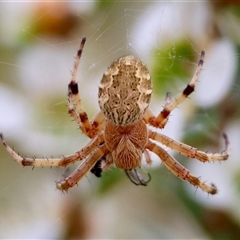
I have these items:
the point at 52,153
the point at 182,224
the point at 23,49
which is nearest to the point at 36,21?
the point at 23,49

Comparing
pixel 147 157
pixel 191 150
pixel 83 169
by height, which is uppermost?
pixel 191 150

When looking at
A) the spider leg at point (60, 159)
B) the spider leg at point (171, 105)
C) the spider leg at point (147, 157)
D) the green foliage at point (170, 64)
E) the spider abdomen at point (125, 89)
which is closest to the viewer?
the spider abdomen at point (125, 89)

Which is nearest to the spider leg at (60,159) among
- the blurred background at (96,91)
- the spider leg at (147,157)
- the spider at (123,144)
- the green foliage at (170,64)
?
the spider at (123,144)

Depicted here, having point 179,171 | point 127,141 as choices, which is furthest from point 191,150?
point 127,141

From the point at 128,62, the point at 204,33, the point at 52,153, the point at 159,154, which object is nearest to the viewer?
the point at 128,62

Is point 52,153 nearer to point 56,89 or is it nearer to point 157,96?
point 56,89

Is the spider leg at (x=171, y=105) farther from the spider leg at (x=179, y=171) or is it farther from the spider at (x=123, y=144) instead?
the spider leg at (x=179, y=171)

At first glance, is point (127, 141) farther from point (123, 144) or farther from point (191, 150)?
point (191, 150)
